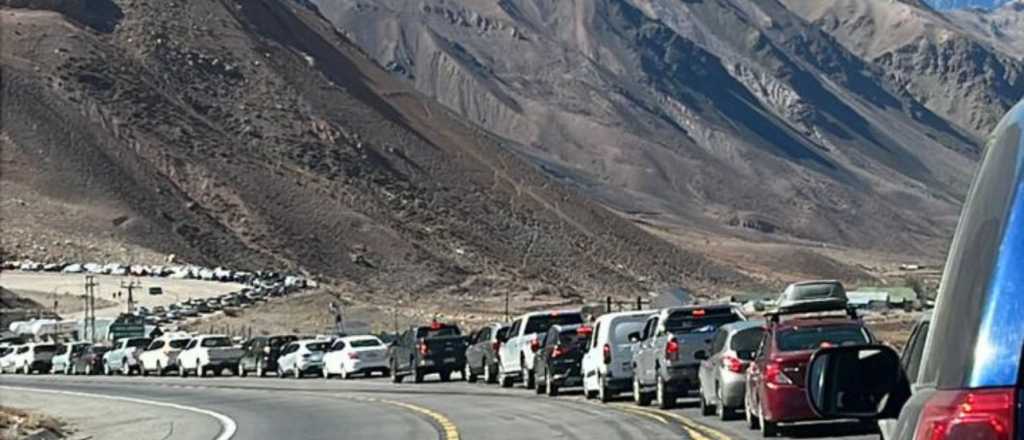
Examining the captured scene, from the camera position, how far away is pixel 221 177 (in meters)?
122

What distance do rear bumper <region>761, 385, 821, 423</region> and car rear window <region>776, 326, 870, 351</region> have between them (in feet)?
2.33

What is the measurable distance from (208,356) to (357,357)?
329 inches

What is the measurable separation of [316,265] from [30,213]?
57.4ft

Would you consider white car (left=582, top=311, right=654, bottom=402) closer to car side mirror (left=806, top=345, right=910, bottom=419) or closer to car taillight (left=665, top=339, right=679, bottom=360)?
car taillight (left=665, top=339, right=679, bottom=360)

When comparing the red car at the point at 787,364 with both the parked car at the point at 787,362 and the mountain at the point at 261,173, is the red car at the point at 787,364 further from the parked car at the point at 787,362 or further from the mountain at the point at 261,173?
the mountain at the point at 261,173

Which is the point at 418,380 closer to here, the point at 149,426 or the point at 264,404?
the point at 264,404

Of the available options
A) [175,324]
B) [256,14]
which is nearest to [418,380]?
[175,324]

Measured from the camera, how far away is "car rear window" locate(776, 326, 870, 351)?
21.1 metres

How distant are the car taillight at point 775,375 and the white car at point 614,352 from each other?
33.7 feet

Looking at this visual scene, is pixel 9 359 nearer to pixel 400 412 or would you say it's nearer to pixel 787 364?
pixel 400 412

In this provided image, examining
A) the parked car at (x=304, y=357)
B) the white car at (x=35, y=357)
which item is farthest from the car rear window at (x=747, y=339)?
the white car at (x=35, y=357)

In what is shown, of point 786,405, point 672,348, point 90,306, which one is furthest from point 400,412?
point 90,306

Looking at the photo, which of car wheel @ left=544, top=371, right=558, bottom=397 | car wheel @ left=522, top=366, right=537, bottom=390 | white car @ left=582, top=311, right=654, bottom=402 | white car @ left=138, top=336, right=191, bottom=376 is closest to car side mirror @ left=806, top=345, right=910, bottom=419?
white car @ left=582, top=311, right=654, bottom=402

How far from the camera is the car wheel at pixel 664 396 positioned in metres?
28.3
